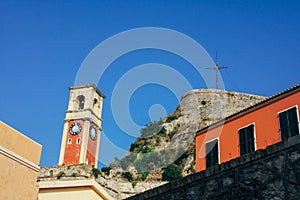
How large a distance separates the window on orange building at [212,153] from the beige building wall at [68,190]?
5276 millimetres

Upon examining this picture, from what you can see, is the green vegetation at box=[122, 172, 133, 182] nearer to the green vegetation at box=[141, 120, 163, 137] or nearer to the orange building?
the green vegetation at box=[141, 120, 163, 137]

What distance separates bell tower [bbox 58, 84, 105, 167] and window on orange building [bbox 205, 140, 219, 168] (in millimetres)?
31386

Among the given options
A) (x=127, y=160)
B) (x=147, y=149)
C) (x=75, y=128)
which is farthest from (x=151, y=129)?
(x=75, y=128)

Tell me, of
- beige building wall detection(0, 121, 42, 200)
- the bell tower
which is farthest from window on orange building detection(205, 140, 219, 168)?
the bell tower

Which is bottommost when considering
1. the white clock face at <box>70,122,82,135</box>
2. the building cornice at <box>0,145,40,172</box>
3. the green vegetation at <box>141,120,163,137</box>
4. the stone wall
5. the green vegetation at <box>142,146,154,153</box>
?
the stone wall

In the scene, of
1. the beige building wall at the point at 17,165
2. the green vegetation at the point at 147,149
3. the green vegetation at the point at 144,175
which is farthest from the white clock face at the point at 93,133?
the beige building wall at the point at 17,165

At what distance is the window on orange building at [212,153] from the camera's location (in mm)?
16047

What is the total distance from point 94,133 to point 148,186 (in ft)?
45.9

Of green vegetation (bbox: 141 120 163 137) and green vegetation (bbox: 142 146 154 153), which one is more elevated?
green vegetation (bbox: 141 120 163 137)

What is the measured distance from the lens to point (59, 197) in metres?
12.7

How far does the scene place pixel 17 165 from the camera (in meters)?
12.2

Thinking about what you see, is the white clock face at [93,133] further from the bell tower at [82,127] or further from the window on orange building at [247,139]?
the window on orange building at [247,139]

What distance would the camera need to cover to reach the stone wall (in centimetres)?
642

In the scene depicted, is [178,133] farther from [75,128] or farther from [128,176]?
[75,128]
